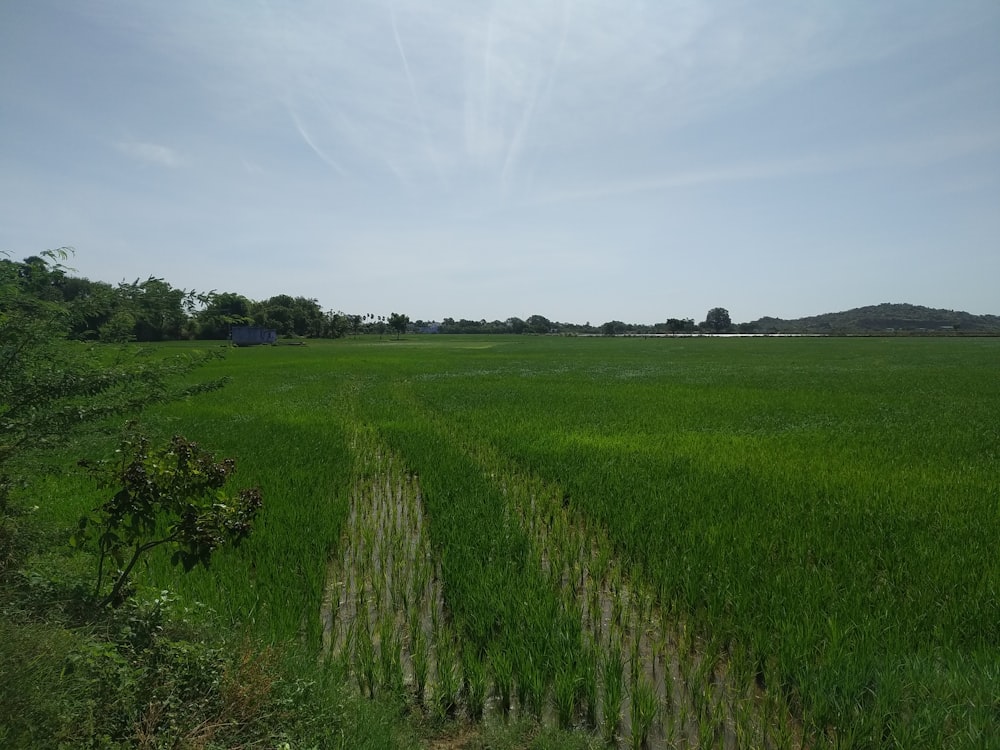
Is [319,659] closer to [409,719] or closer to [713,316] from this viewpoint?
[409,719]

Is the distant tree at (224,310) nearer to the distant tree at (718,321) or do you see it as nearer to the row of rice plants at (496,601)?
the row of rice plants at (496,601)

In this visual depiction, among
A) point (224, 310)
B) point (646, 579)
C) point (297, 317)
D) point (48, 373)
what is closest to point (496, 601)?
point (646, 579)

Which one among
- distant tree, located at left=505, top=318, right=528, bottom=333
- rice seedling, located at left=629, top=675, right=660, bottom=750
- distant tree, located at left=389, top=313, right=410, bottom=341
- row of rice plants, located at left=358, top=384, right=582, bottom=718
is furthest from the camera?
distant tree, located at left=505, top=318, right=528, bottom=333

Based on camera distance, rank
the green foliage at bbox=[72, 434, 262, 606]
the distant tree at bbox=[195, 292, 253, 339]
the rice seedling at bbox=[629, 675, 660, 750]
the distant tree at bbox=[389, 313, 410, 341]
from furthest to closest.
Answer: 1. the distant tree at bbox=[389, 313, 410, 341]
2. the distant tree at bbox=[195, 292, 253, 339]
3. the green foliage at bbox=[72, 434, 262, 606]
4. the rice seedling at bbox=[629, 675, 660, 750]

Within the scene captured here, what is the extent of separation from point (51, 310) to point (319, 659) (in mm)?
3114

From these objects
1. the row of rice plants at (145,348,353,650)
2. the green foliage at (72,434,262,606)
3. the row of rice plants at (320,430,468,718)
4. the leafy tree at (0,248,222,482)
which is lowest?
the row of rice plants at (320,430,468,718)

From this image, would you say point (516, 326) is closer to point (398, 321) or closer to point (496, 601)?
point (398, 321)

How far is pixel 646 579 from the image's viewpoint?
4.97 meters

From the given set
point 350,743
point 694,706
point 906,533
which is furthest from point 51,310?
point 906,533

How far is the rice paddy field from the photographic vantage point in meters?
3.22

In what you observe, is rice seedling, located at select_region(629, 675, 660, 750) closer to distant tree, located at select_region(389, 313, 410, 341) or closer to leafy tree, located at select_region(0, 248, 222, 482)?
leafy tree, located at select_region(0, 248, 222, 482)

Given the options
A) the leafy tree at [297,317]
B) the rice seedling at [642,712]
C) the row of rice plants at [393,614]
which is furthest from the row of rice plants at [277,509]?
the leafy tree at [297,317]

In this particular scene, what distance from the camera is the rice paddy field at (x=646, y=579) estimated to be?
3219mm

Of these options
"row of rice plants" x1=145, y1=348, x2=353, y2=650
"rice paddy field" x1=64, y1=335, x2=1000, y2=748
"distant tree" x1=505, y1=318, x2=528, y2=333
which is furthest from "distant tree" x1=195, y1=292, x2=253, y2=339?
"distant tree" x1=505, y1=318, x2=528, y2=333
